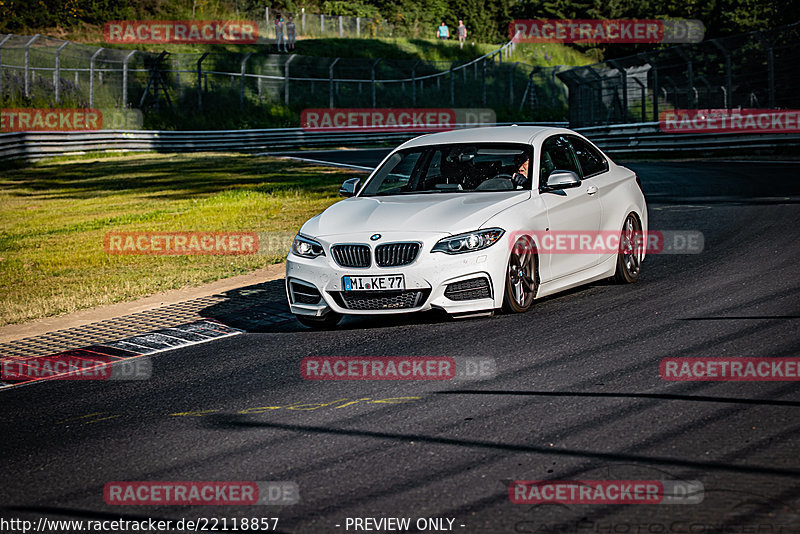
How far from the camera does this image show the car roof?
9938mm

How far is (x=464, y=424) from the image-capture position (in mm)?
5820

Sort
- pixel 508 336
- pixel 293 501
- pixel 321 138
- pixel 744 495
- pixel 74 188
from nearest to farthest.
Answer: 1. pixel 744 495
2. pixel 293 501
3. pixel 508 336
4. pixel 74 188
5. pixel 321 138

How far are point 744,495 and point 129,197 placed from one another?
20681 mm

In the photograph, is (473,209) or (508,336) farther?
(473,209)

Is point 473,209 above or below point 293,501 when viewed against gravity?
above

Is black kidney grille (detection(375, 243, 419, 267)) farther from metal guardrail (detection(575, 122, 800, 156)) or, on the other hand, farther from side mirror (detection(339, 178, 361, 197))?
metal guardrail (detection(575, 122, 800, 156))

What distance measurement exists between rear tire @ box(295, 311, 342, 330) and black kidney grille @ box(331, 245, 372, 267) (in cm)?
45

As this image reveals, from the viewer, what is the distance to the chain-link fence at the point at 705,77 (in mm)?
26000

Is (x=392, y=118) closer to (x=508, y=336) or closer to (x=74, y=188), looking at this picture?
(x=74, y=188)

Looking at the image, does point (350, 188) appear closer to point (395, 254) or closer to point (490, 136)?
point (490, 136)

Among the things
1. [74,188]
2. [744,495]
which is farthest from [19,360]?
[74,188]

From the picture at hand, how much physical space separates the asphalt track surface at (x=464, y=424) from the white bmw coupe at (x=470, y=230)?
0.32m

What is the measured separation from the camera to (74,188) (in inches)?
1031

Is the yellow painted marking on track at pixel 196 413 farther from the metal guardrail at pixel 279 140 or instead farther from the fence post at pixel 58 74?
the fence post at pixel 58 74
